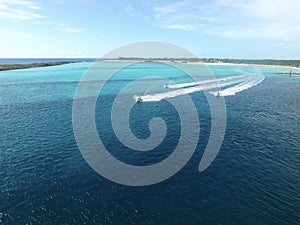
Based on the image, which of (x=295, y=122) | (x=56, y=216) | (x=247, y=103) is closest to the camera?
(x=56, y=216)

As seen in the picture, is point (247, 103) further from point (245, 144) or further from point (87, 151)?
point (87, 151)

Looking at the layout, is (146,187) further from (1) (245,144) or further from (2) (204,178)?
(1) (245,144)

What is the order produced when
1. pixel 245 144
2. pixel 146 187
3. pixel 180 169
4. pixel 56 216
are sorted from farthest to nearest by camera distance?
pixel 245 144 < pixel 180 169 < pixel 146 187 < pixel 56 216

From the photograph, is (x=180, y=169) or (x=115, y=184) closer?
(x=115, y=184)

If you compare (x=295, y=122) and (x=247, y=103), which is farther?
(x=247, y=103)

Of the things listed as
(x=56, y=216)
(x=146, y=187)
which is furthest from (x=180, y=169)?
(x=56, y=216)

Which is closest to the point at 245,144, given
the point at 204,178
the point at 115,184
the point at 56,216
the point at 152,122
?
the point at 204,178

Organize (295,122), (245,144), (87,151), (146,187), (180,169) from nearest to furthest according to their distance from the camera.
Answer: (146,187) < (180,169) < (87,151) < (245,144) < (295,122)

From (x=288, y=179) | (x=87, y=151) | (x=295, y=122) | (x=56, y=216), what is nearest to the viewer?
(x=56, y=216)
